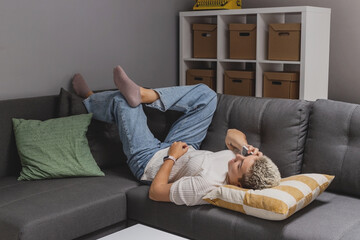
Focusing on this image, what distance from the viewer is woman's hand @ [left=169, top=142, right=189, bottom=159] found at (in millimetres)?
2691

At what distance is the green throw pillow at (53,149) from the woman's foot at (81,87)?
421 mm

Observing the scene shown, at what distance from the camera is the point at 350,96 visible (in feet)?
12.5

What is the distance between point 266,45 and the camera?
12.3ft

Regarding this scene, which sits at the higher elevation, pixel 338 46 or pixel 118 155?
pixel 338 46

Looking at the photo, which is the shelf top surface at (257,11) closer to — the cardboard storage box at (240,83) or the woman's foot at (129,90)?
the cardboard storage box at (240,83)

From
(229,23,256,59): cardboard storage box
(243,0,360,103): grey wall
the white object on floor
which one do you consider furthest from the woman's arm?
(243,0,360,103): grey wall

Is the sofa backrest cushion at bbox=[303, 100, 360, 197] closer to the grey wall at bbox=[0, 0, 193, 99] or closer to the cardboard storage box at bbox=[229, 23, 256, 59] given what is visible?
the cardboard storage box at bbox=[229, 23, 256, 59]

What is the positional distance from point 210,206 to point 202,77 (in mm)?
1875

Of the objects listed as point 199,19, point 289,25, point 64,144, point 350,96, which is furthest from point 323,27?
point 64,144

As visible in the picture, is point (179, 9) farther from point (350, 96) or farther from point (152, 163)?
point (152, 163)

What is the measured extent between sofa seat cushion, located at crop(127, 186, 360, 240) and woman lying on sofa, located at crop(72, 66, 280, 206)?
6 centimetres

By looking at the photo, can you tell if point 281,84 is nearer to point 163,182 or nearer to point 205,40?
point 205,40

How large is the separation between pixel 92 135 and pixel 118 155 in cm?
20

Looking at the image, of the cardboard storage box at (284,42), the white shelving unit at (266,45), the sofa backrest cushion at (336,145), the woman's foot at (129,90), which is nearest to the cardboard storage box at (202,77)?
the white shelving unit at (266,45)
